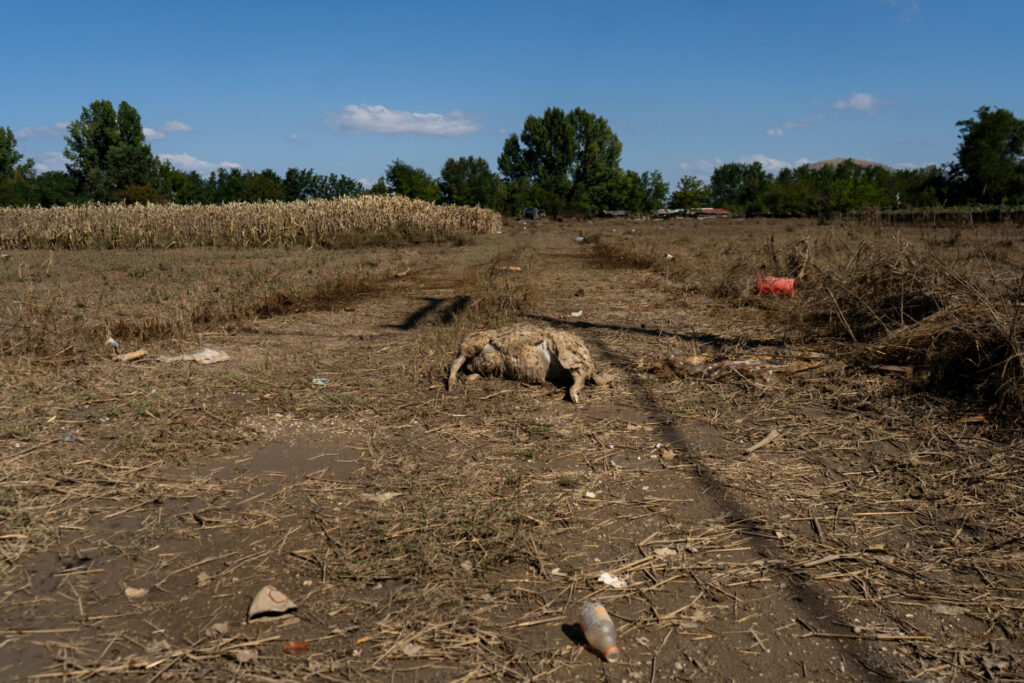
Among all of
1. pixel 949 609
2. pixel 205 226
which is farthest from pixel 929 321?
pixel 205 226

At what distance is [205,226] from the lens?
22.0 metres

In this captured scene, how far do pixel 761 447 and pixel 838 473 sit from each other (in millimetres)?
501

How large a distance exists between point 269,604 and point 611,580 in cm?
146

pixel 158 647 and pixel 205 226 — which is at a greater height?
pixel 205 226

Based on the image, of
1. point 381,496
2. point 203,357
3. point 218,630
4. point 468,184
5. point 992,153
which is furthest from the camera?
point 468,184

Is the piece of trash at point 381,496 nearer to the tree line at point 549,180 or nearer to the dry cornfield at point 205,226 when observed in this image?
the dry cornfield at point 205,226

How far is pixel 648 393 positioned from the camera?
5.19 m

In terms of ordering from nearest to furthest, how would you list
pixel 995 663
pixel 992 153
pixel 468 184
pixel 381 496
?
pixel 995 663
pixel 381 496
pixel 992 153
pixel 468 184

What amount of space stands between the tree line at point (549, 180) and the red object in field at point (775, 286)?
29.4 metres

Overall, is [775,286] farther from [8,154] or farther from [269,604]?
[8,154]

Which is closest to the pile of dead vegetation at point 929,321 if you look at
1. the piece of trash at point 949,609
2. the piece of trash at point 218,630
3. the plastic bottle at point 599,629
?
the piece of trash at point 949,609

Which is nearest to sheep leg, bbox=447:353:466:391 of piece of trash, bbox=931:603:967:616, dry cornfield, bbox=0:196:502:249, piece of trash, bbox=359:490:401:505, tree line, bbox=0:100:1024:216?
piece of trash, bbox=359:490:401:505

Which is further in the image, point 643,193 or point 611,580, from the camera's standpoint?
point 643,193

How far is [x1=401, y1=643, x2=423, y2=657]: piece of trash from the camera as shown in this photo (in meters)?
2.21
